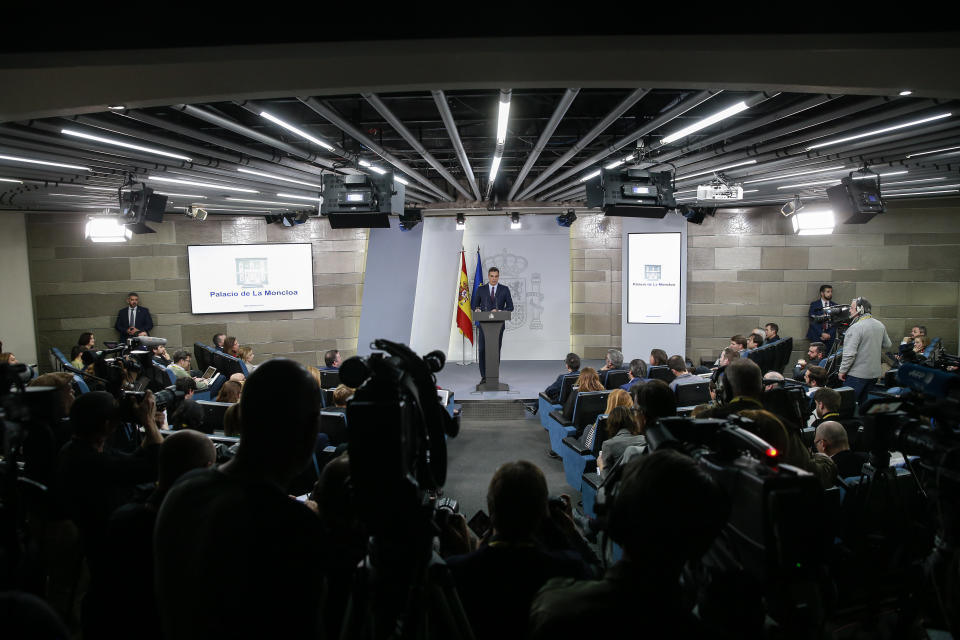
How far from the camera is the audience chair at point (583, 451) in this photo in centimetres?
378

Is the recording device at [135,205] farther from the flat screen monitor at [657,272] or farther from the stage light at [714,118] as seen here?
the flat screen monitor at [657,272]

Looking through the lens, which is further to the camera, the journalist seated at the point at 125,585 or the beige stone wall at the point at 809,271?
the beige stone wall at the point at 809,271

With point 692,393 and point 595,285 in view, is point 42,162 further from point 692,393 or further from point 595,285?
point 595,285

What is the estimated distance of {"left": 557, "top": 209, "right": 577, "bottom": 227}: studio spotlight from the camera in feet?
30.8

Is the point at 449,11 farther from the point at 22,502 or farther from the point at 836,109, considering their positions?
the point at 836,109

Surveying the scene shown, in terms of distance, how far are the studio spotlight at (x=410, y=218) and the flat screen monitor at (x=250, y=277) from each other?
191 cm

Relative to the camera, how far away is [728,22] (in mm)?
2020

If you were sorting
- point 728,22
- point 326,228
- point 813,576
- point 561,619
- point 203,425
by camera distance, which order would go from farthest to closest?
1. point 326,228
2. point 203,425
3. point 728,22
4. point 813,576
5. point 561,619

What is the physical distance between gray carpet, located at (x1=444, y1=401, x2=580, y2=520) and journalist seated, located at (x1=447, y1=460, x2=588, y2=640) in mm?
2589

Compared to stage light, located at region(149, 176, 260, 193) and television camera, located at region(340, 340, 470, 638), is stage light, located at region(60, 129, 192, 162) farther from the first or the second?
television camera, located at region(340, 340, 470, 638)

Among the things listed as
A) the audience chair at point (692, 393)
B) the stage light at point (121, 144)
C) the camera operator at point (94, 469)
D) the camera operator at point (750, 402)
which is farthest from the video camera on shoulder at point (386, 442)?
the stage light at point (121, 144)

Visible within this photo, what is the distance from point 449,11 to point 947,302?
10610 mm

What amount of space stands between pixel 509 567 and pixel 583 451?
8.56 ft

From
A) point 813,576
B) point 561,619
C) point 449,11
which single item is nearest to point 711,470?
point 813,576
